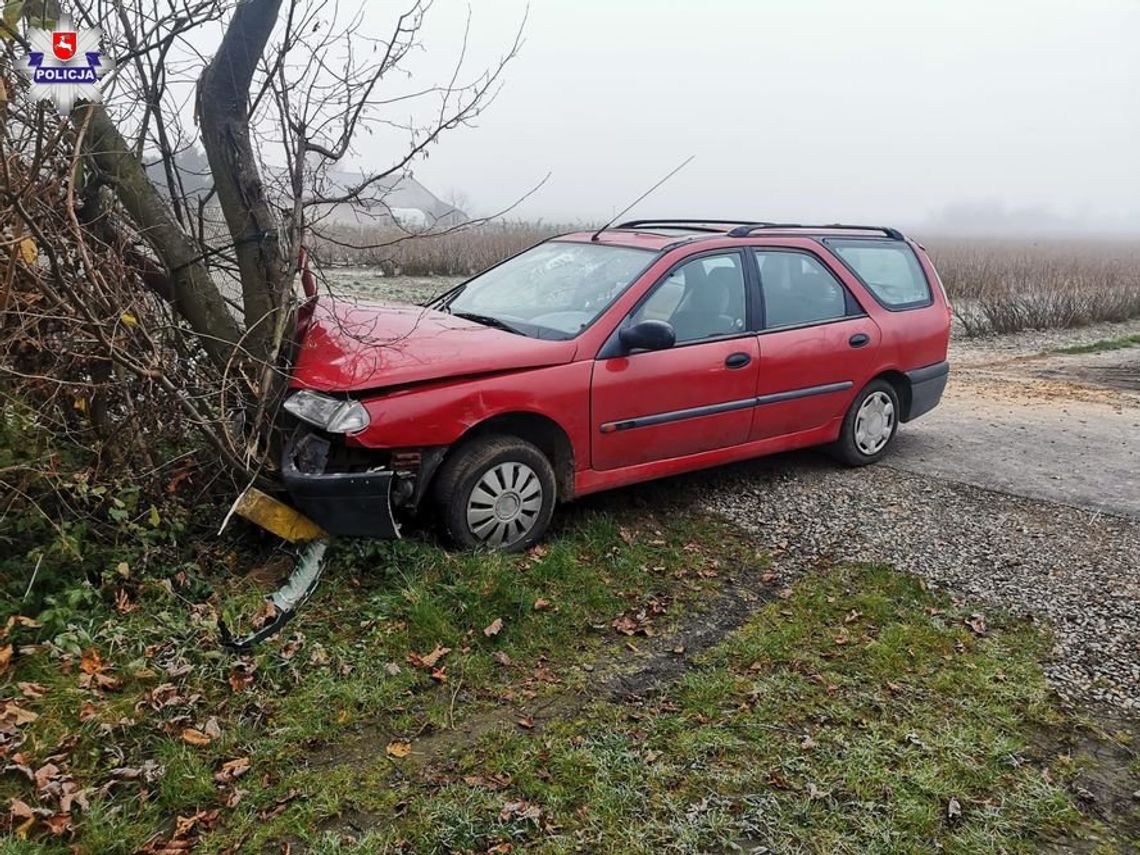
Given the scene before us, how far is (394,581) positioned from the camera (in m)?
3.99

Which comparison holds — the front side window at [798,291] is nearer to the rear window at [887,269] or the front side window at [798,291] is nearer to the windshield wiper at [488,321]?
the rear window at [887,269]

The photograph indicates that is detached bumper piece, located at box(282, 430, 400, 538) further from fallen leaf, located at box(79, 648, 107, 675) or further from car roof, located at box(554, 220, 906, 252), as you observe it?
car roof, located at box(554, 220, 906, 252)

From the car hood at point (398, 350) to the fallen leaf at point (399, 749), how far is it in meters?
1.68

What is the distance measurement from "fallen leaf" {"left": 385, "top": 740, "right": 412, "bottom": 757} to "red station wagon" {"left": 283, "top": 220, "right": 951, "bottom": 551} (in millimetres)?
1166

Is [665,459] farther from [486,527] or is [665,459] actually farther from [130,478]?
[130,478]

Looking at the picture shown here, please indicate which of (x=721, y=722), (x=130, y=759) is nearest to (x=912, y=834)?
(x=721, y=722)

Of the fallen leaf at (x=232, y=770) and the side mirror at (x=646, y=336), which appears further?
the side mirror at (x=646, y=336)

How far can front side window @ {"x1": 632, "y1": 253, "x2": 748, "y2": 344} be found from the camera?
196 inches

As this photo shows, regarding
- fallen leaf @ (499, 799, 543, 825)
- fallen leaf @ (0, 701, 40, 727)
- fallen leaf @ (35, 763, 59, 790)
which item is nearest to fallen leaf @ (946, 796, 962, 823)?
fallen leaf @ (499, 799, 543, 825)

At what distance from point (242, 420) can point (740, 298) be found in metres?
3.13

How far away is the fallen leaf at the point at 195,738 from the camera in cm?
296

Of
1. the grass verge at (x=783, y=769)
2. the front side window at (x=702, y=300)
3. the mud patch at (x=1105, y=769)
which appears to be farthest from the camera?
the front side window at (x=702, y=300)

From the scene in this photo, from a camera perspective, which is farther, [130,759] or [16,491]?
[16,491]

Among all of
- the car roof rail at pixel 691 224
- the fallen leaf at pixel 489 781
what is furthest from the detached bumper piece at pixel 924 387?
the fallen leaf at pixel 489 781
